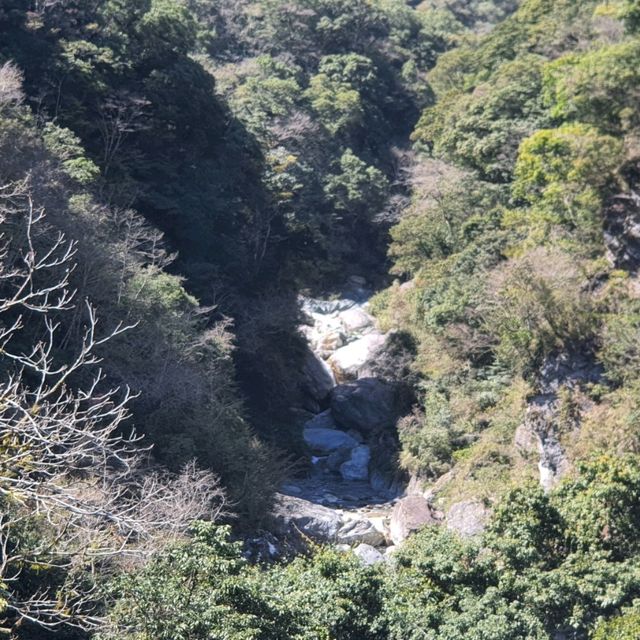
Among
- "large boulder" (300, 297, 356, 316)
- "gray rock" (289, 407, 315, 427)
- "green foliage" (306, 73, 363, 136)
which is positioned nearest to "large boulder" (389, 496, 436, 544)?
"gray rock" (289, 407, 315, 427)

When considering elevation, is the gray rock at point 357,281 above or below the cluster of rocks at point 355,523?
below

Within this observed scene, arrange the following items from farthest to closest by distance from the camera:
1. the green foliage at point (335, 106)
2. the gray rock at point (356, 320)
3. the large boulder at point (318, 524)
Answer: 1. the green foliage at point (335, 106)
2. the gray rock at point (356, 320)
3. the large boulder at point (318, 524)

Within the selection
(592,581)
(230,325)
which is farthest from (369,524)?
(592,581)

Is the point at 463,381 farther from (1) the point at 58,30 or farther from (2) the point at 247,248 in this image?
(1) the point at 58,30

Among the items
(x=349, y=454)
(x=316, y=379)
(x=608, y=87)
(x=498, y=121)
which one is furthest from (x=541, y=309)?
(x=498, y=121)

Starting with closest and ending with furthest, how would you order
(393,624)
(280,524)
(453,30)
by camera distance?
(393,624), (280,524), (453,30)

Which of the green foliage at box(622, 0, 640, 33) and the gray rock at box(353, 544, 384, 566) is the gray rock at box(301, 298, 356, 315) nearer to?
the green foliage at box(622, 0, 640, 33)

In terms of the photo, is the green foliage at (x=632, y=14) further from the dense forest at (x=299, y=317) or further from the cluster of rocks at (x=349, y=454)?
the cluster of rocks at (x=349, y=454)

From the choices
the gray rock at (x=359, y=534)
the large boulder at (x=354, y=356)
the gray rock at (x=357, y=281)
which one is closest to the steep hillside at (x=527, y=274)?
the large boulder at (x=354, y=356)
